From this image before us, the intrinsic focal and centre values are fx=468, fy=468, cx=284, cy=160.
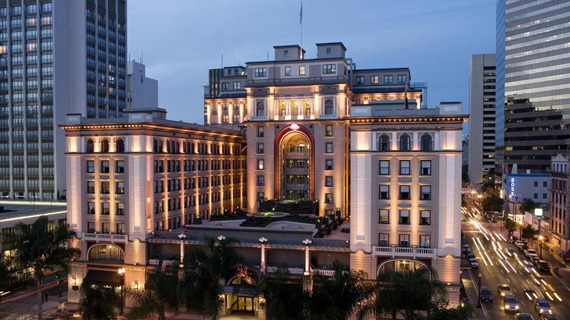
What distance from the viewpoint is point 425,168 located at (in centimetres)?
5431

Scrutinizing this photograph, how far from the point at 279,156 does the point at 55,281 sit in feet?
141

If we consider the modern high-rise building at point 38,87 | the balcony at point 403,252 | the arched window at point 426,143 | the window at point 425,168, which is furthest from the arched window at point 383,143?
the modern high-rise building at point 38,87

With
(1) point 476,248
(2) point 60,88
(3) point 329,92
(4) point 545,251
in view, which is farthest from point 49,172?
(4) point 545,251

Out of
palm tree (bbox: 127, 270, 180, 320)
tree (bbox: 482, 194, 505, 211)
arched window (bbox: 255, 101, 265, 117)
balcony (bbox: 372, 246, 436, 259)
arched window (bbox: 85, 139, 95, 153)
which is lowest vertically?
tree (bbox: 482, 194, 505, 211)

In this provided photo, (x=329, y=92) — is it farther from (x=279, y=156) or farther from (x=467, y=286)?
(x=467, y=286)

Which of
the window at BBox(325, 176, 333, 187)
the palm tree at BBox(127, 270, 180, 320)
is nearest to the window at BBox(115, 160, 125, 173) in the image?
the palm tree at BBox(127, 270, 180, 320)

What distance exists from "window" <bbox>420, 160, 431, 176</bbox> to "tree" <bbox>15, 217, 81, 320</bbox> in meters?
42.4

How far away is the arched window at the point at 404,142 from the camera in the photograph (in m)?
54.9

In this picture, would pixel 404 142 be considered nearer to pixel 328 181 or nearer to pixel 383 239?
pixel 383 239

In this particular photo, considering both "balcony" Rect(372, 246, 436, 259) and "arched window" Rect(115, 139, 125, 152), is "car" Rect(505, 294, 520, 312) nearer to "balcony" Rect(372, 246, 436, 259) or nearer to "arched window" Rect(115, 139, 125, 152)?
"balcony" Rect(372, 246, 436, 259)

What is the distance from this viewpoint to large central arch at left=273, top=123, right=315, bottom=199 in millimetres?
85750

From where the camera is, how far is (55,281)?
237 ft

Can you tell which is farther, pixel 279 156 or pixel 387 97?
pixel 387 97

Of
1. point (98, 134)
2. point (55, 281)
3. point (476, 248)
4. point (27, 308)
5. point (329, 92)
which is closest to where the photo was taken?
point (27, 308)
